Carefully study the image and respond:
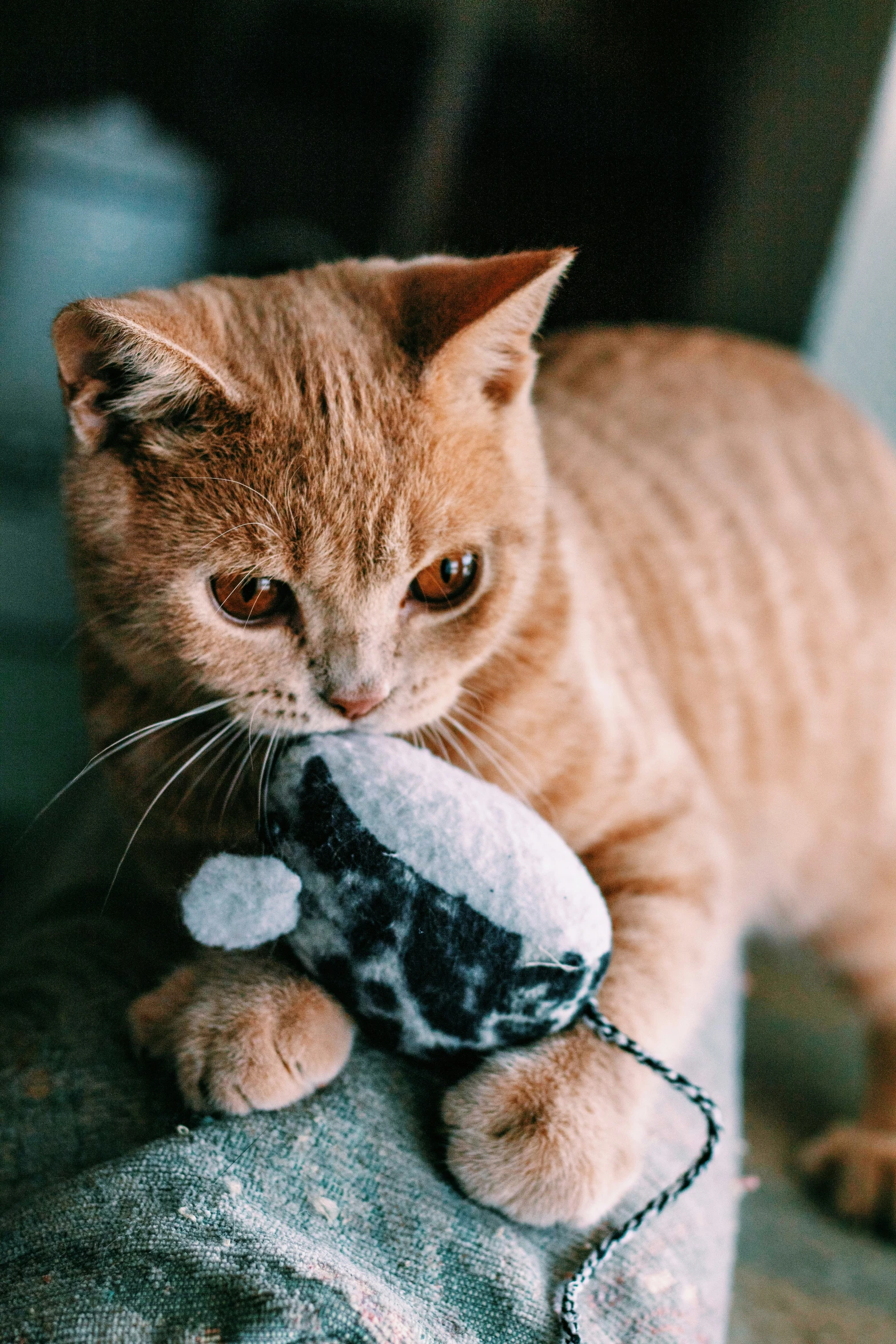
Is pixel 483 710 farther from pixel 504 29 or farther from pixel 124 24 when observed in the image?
pixel 124 24

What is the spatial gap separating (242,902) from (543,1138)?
1.03 ft

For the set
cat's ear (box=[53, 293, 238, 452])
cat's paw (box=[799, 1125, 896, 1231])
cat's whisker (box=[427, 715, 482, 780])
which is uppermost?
cat's ear (box=[53, 293, 238, 452])

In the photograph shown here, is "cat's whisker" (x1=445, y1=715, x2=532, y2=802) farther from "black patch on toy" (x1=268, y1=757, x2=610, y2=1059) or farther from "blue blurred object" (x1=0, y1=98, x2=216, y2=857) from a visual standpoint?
"blue blurred object" (x1=0, y1=98, x2=216, y2=857)

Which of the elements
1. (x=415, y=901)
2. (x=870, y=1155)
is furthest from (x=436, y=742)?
(x=870, y=1155)

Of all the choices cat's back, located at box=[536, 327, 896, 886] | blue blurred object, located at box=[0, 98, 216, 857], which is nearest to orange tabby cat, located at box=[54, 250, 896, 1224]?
cat's back, located at box=[536, 327, 896, 886]

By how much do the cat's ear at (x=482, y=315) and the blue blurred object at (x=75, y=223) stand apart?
142cm

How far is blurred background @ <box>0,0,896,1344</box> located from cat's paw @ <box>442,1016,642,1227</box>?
0.81m

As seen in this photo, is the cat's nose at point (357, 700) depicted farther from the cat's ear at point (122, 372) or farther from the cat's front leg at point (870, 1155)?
the cat's front leg at point (870, 1155)

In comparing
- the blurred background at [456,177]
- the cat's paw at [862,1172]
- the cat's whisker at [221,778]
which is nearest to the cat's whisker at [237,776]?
the cat's whisker at [221,778]

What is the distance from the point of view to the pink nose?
Answer: 913 millimetres

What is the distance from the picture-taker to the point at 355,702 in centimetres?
92

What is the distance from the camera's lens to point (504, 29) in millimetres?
2139

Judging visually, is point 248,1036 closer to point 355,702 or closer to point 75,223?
point 355,702

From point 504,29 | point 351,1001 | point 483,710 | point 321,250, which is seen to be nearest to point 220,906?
point 351,1001
